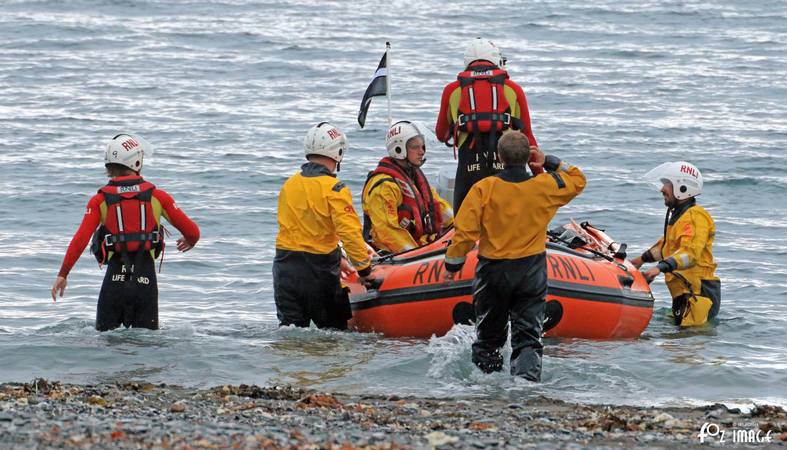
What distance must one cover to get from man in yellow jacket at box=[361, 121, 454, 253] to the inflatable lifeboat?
31cm

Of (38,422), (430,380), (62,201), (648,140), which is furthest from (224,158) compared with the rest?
(38,422)

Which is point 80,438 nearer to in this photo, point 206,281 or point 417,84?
point 206,281

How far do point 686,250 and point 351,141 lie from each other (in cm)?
1284

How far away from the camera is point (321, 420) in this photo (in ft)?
25.0

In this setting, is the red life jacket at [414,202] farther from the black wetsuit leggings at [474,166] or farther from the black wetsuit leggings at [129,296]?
the black wetsuit leggings at [129,296]

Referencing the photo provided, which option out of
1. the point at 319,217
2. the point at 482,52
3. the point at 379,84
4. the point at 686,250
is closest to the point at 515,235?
the point at 319,217

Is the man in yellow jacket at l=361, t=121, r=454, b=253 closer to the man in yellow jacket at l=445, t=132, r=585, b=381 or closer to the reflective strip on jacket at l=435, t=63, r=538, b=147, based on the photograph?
the reflective strip on jacket at l=435, t=63, r=538, b=147

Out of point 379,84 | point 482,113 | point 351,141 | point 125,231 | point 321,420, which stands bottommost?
point 321,420

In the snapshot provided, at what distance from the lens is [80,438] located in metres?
6.53

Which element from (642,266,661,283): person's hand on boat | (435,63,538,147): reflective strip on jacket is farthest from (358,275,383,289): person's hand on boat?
(642,266,661,283): person's hand on boat

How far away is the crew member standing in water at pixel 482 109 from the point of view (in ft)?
35.8

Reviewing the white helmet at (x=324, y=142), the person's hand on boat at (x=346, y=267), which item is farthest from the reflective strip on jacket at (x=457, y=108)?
the person's hand on boat at (x=346, y=267)

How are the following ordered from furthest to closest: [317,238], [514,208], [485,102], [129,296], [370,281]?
[485,102] < [370,281] < [317,238] < [129,296] < [514,208]

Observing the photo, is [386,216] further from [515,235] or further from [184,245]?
[515,235]
